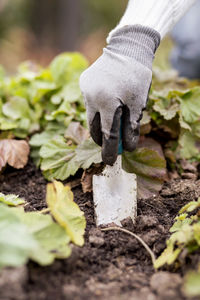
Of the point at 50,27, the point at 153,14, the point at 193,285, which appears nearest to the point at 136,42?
the point at 153,14

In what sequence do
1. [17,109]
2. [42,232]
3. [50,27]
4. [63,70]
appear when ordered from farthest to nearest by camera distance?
[50,27] < [63,70] < [17,109] < [42,232]

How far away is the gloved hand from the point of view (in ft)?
5.29

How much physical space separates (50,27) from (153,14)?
9035mm

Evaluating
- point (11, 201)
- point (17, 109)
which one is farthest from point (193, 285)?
point (17, 109)

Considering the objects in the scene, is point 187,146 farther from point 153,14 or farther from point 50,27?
point 50,27

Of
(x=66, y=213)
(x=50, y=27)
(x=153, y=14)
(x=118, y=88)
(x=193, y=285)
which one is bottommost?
(x=50, y=27)

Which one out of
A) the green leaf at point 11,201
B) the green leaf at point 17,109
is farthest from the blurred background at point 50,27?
the green leaf at point 11,201

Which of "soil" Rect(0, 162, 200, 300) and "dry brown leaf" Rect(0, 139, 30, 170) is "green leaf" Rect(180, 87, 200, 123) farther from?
"dry brown leaf" Rect(0, 139, 30, 170)

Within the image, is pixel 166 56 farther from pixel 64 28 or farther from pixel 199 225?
pixel 64 28

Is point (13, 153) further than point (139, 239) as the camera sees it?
Yes

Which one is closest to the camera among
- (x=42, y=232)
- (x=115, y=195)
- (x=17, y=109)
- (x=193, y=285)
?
(x=193, y=285)

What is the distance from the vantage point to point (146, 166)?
6.57 ft

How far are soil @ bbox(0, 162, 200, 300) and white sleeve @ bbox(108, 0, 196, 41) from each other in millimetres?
801

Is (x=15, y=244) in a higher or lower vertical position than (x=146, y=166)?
higher
